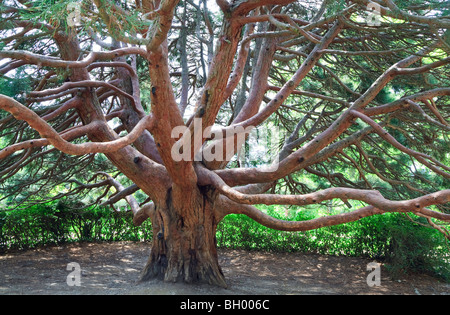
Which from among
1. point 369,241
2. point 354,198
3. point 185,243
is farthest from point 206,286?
point 369,241

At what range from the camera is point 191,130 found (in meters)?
4.42

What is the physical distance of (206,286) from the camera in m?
4.87

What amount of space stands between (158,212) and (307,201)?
8.26 ft

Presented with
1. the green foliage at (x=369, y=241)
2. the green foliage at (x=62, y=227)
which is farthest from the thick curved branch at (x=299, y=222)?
the green foliage at (x=62, y=227)

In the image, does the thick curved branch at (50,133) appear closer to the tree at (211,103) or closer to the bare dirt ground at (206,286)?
the tree at (211,103)

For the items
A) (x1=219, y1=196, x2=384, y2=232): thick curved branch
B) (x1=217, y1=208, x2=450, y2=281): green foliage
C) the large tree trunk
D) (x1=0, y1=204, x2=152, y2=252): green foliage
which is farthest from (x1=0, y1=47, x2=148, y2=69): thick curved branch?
(x1=217, y1=208, x2=450, y2=281): green foliage

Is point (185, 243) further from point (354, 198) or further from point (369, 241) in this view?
point (369, 241)

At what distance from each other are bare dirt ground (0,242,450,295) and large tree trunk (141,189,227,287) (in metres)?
0.23

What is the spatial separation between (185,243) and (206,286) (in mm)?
652

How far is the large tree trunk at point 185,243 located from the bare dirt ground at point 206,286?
0.23 metres

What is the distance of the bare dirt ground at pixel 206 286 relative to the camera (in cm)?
502

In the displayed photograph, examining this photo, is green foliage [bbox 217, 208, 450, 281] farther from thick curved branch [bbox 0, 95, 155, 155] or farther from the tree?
thick curved branch [bbox 0, 95, 155, 155]
